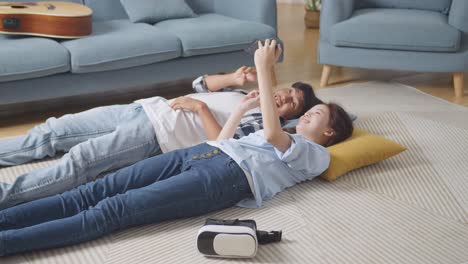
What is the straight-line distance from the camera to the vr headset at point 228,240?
161 centimetres

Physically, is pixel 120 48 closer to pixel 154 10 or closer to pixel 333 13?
pixel 154 10

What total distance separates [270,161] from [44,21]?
1489mm

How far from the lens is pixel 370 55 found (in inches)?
132

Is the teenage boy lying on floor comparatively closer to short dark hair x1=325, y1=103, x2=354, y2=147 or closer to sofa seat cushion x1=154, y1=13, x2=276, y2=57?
short dark hair x1=325, y1=103, x2=354, y2=147

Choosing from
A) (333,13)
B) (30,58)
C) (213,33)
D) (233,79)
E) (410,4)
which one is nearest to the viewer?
(233,79)

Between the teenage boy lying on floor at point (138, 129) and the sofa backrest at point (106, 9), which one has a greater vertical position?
the sofa backrest at point (106, 9)

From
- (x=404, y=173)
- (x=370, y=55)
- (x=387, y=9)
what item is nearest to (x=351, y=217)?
(x=404, y=173)

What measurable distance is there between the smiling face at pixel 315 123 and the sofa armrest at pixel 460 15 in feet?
5.30

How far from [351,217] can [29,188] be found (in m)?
1.12

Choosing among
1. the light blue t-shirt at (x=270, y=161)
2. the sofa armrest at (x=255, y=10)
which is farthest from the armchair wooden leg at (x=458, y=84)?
the light blue t-shirt at (x=270, y=161)

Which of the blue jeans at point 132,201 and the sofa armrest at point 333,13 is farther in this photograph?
the sofa armrest at point 333,13

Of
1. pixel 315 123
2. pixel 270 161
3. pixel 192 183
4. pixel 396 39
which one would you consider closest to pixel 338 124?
pixel 315 123

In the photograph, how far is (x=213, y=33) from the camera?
302 cm

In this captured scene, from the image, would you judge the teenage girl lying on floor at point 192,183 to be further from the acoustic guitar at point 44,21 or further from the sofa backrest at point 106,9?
the sofa backrest at point 106,9
